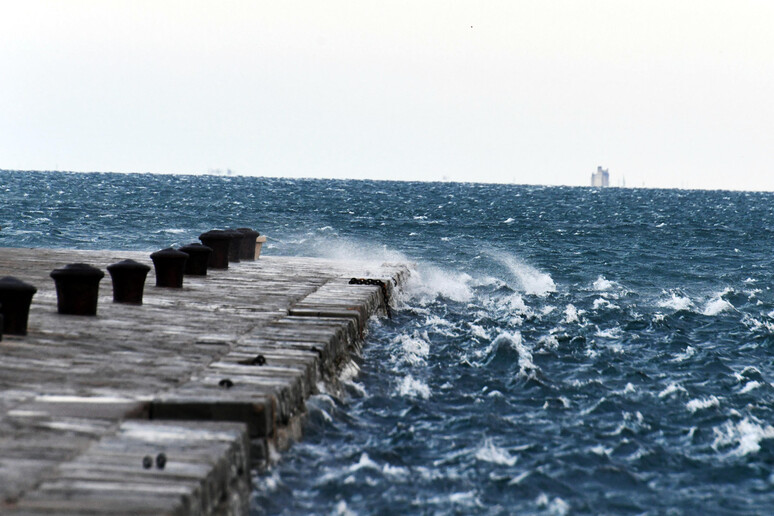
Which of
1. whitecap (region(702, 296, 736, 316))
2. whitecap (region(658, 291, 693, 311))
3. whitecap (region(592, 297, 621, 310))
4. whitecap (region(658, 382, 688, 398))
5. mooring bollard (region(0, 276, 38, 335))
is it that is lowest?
whitecap (region(658, 291, 693, 311))

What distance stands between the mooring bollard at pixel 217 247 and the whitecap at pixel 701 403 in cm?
844

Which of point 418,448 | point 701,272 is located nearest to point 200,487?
point 418,448

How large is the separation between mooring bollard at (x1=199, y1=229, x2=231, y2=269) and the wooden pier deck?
3.09 meters

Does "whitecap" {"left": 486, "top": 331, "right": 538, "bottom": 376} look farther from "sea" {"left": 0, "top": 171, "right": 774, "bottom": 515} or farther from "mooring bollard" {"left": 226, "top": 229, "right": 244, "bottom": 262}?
"mooring bollard" {"left": 226, "top": 229, "right": 244, "bottom": 262}

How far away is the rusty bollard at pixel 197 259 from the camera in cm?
1459

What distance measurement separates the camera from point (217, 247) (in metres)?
15.9

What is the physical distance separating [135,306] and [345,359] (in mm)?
2629

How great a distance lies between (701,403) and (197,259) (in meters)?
7.95

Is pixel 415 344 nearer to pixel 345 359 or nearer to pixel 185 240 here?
pixel 345 359

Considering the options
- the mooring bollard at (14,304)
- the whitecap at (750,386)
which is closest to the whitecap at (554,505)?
the mooring bollard at (14,304)

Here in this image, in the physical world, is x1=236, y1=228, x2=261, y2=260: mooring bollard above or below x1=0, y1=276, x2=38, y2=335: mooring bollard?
below

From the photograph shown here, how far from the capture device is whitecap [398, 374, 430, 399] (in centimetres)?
1023

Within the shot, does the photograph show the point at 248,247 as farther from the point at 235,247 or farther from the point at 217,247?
the point at 217,247

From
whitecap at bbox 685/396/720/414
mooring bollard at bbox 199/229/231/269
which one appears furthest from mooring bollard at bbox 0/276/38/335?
mooring bollard at bbox 199/229/231/269
